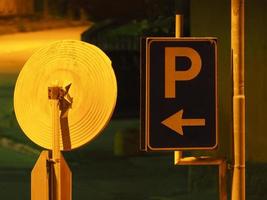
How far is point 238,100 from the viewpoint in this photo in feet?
17.9

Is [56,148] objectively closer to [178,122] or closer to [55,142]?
[55,142]

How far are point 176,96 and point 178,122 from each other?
148 millimetres

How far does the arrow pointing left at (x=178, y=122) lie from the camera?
5301mm

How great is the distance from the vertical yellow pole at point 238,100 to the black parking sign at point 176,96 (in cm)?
18

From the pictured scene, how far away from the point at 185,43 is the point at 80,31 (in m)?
7.18

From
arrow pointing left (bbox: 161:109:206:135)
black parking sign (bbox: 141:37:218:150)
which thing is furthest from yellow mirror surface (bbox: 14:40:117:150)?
arrow pointing left (bbox: 161:109:206:135)

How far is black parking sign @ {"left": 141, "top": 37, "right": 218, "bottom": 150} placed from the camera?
5301mm

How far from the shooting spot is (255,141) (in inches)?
402

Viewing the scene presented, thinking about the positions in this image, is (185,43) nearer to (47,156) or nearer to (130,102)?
(47,156)

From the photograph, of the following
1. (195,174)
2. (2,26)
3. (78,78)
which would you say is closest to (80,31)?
(2,26)

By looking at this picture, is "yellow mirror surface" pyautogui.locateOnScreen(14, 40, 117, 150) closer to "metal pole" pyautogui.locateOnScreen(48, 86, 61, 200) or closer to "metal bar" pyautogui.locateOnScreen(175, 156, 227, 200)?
"metal pole" pyautogui.locateOnScreen(48, 86, 61, 200)

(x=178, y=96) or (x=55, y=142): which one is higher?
(x=178, y=96)

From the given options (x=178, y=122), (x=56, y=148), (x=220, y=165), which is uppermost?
(x=178, y=122)

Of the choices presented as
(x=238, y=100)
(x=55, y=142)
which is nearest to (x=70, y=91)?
(x=55, y=142)
